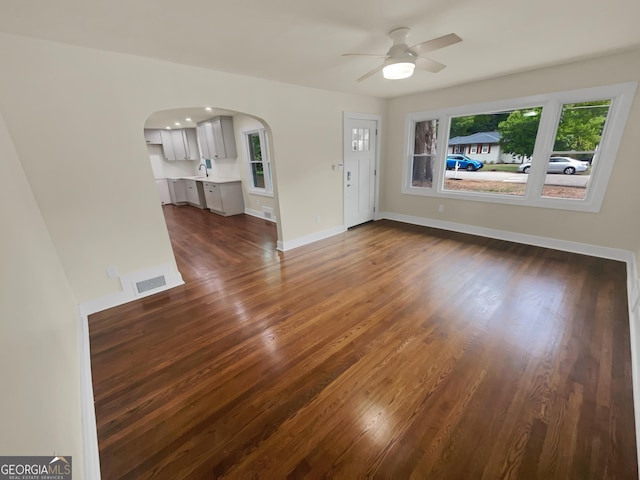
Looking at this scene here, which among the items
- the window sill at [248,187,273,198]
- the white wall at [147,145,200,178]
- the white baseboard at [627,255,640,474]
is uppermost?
the white wall at [147,145,200,178]

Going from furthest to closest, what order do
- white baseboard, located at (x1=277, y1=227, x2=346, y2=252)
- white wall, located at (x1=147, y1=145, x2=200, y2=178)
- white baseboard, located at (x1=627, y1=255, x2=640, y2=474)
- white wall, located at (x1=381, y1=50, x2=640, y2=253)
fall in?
white wall, located at (x1=147, y1=145, x2=200, y2=178) → white baseboard, located at (x1=277, y1=227, x2=346, y2=252) → white wall, located at (x1=381, y1=50, x2=640, y2=253) → white baseboard, located at (x1=627, y1=255, x2=640, y2=474)

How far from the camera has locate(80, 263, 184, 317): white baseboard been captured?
2651mm

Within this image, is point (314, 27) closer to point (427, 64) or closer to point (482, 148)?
point (427, 64)

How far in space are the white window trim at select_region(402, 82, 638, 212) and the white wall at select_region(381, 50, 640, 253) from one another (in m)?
0.07

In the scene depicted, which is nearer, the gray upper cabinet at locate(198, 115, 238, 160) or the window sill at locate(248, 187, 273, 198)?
the window sill at locate(248, 187, 273, 198)

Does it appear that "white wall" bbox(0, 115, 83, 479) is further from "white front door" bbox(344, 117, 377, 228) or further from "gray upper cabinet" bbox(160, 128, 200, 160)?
"gray upper cabinet" bbox(160, 128, 200, 160)

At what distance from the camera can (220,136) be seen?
5.95 m

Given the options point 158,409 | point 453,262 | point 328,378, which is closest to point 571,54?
point 453,262

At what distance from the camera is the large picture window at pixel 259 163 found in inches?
218

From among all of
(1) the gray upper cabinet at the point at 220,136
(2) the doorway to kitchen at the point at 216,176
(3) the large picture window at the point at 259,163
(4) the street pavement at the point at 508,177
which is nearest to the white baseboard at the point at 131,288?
(2) the doorway to kitchen at the point at 216,176

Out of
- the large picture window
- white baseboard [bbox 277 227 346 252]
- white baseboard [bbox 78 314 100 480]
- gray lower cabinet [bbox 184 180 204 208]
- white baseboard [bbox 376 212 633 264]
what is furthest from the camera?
gray lower cabinet [bbox 184 180 204 208]

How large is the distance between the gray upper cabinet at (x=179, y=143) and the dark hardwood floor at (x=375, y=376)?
228 inches

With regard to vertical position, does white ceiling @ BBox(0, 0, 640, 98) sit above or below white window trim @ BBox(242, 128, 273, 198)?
above

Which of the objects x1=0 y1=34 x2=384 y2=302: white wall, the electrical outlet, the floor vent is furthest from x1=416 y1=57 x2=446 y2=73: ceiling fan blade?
the electrical outlet
